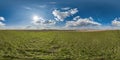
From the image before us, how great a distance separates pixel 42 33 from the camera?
9269 cm

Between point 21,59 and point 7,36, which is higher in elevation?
point 7,36

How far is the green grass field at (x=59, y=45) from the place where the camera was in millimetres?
68000

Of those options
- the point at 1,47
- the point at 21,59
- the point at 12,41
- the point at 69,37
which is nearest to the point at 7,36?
the point at 12,41

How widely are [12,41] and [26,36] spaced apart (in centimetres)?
812

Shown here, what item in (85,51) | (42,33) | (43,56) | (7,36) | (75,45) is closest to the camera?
(43,56)

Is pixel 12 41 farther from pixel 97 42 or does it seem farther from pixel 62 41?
pixel 97 42

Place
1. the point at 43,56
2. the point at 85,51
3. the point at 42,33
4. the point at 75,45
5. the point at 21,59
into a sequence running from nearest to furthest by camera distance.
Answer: the point at 21,59, the point at 43,56, the point at 85,51, the point at 75,45, the point at 42,33

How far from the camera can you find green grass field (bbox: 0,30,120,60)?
68000 mm

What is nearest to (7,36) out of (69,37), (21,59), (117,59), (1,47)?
(1,47)

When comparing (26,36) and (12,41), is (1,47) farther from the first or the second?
(26,36)

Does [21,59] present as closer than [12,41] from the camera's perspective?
Yes

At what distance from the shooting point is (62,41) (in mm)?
82875

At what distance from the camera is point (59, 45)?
78562mm

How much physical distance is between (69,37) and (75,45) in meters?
8.46
